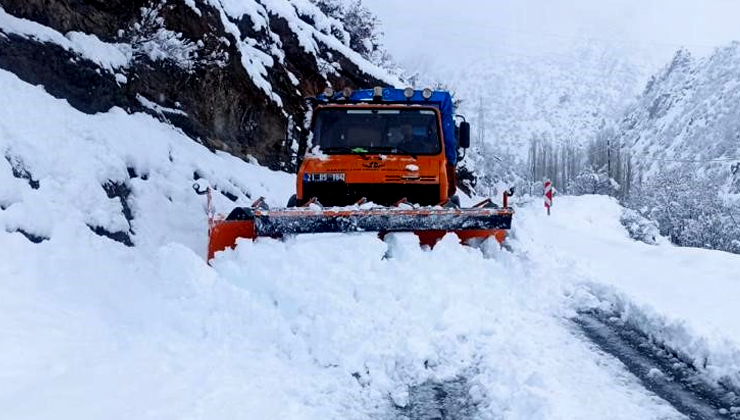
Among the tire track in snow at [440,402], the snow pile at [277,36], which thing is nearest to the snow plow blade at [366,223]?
the tire track in snow at [440,402]

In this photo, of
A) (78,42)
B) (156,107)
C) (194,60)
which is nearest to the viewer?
(78,42)

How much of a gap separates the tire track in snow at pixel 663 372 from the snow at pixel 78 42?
7.74 metres

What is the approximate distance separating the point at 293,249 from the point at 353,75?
14.2 meters

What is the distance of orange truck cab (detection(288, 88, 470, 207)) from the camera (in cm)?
780

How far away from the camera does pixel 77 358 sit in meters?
3.96

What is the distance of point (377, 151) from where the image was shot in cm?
812

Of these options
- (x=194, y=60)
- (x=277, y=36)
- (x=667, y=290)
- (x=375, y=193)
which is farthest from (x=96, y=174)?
(x=277, y=36)

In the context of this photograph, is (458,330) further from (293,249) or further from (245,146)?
(245,146)

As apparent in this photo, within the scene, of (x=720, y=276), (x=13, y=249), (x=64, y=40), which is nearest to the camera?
(x=13, y=249)

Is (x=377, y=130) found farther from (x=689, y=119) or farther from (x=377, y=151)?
(x=689, y=119)

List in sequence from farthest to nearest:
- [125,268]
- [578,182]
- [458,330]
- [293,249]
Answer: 1. [578,182]
2. [125,268]
3. [293,249]
4. [458,330]

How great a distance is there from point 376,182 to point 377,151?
1.75 feet

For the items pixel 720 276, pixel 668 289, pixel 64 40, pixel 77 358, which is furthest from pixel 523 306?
pixel 64 40

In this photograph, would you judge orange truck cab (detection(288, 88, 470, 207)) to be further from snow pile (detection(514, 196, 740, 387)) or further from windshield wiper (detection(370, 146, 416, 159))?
snow pile (detection(514, 196, 740, 387))
